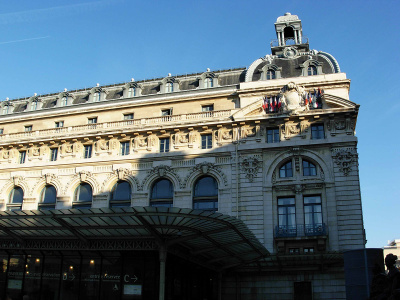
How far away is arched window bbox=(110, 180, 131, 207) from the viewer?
122 feet

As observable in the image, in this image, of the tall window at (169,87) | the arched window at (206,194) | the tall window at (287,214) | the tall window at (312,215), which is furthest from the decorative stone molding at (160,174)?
the tall window at (312,215)

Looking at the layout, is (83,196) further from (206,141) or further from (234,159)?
(234,159)

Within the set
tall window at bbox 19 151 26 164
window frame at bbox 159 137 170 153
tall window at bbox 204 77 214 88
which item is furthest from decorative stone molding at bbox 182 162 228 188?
tall window at bbox 19 151 26 164

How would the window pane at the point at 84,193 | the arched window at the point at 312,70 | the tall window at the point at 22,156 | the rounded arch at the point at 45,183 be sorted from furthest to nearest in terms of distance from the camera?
the tall window at the point at 22,156 < the rounded arch at the point at 45,183 < the window pane at the point at 84,193 < the arched window at the point at 312,70

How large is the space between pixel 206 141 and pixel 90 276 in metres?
16.4

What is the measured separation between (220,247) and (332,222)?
1260 centimetres

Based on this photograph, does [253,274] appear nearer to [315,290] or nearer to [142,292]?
[315,290]

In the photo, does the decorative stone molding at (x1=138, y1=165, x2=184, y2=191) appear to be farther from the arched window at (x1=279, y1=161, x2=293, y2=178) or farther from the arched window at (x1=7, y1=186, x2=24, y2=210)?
the arched window at (x1=7, y1=186, x2=24, y2=210)

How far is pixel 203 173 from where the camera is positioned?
35.8 meters

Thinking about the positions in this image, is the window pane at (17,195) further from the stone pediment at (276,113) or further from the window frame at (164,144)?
the stone pediment at (276,113)

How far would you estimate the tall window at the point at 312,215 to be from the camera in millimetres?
31941

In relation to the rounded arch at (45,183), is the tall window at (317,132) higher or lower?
higher

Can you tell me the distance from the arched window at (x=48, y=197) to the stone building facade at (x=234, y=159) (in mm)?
105

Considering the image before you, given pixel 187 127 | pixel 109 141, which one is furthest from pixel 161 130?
pixel 109 141
